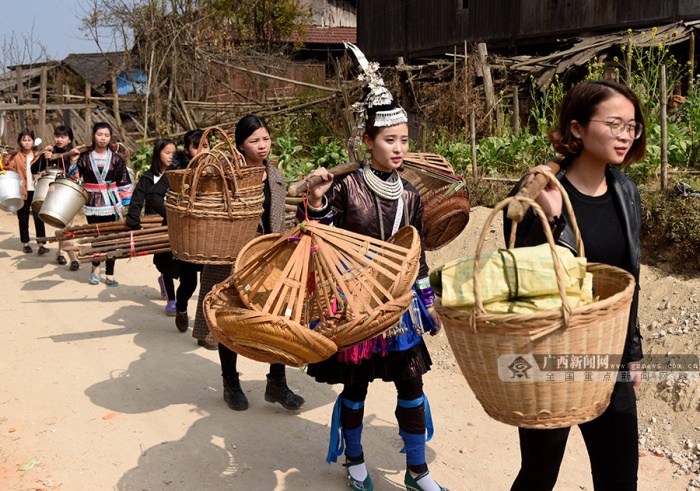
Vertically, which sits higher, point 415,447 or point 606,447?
point 606,447

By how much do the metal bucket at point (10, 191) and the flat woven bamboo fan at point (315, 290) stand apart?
5989 millimetres

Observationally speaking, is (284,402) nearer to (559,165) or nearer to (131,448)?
(131,448)

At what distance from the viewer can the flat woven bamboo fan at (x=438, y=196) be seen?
3830 millimetres

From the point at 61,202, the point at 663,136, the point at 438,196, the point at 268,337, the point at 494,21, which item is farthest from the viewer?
the point at 494,21

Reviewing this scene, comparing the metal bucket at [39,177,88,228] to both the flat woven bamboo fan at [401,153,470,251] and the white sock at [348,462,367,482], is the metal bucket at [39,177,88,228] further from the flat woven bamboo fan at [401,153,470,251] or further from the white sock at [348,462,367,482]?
the white sock at [348,462,367,482]

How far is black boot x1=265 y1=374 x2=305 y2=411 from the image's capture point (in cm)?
440

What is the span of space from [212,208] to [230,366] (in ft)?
3.39

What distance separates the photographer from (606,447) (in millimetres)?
2424

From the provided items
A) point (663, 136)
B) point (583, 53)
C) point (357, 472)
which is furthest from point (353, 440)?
point (583, 53)

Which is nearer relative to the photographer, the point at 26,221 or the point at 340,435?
the point at 340,435

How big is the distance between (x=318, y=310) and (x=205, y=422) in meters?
1.52

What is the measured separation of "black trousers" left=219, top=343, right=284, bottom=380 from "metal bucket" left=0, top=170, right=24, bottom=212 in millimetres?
4947

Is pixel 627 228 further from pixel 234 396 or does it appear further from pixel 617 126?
pixel 234 396

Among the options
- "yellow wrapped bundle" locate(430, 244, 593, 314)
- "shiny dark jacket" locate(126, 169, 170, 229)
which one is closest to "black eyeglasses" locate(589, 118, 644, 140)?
"yellow wrapped bundle" locate(430, 244, 593, 314)
